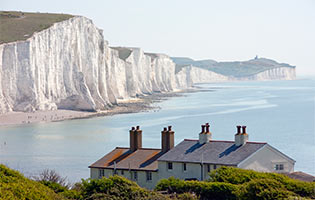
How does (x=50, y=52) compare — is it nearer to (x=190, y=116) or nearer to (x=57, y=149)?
(x=190, y=116)

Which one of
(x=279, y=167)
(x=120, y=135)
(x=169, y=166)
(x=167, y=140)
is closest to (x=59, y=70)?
(x=120, y=135)

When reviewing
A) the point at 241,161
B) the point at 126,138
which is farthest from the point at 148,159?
the point at 126,138

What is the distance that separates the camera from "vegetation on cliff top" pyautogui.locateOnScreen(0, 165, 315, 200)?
49.6 feet

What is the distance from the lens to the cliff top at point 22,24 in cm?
7506

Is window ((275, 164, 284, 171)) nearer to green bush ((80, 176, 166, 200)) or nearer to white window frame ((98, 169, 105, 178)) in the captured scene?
white window frame ((98, 169, 105, 178))

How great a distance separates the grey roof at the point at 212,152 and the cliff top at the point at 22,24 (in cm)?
5249

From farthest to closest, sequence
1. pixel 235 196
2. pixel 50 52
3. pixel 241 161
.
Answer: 1. pixel 50 52
2. pixel 241 161
3. pixel 235 196

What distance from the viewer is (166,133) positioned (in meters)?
23.7

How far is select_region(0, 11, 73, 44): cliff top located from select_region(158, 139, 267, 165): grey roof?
52.5 meters

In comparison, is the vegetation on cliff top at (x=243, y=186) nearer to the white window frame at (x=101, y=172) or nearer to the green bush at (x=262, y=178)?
the green bush at (x=262, y=178)

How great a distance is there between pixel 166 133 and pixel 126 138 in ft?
102

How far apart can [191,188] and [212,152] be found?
460 cm

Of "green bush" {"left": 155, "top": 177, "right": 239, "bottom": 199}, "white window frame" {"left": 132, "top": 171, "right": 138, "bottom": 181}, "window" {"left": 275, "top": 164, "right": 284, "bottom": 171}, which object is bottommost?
"white window frame" {"left": 132, "top": 171, "right": 138, "bottom": 181}

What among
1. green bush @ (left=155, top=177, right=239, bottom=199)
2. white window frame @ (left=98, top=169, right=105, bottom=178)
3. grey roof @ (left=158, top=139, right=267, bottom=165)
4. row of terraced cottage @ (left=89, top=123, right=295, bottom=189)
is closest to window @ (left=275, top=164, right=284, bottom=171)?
row of terraced cottage @ (left=89, top=123, right=295, bottom=189)
